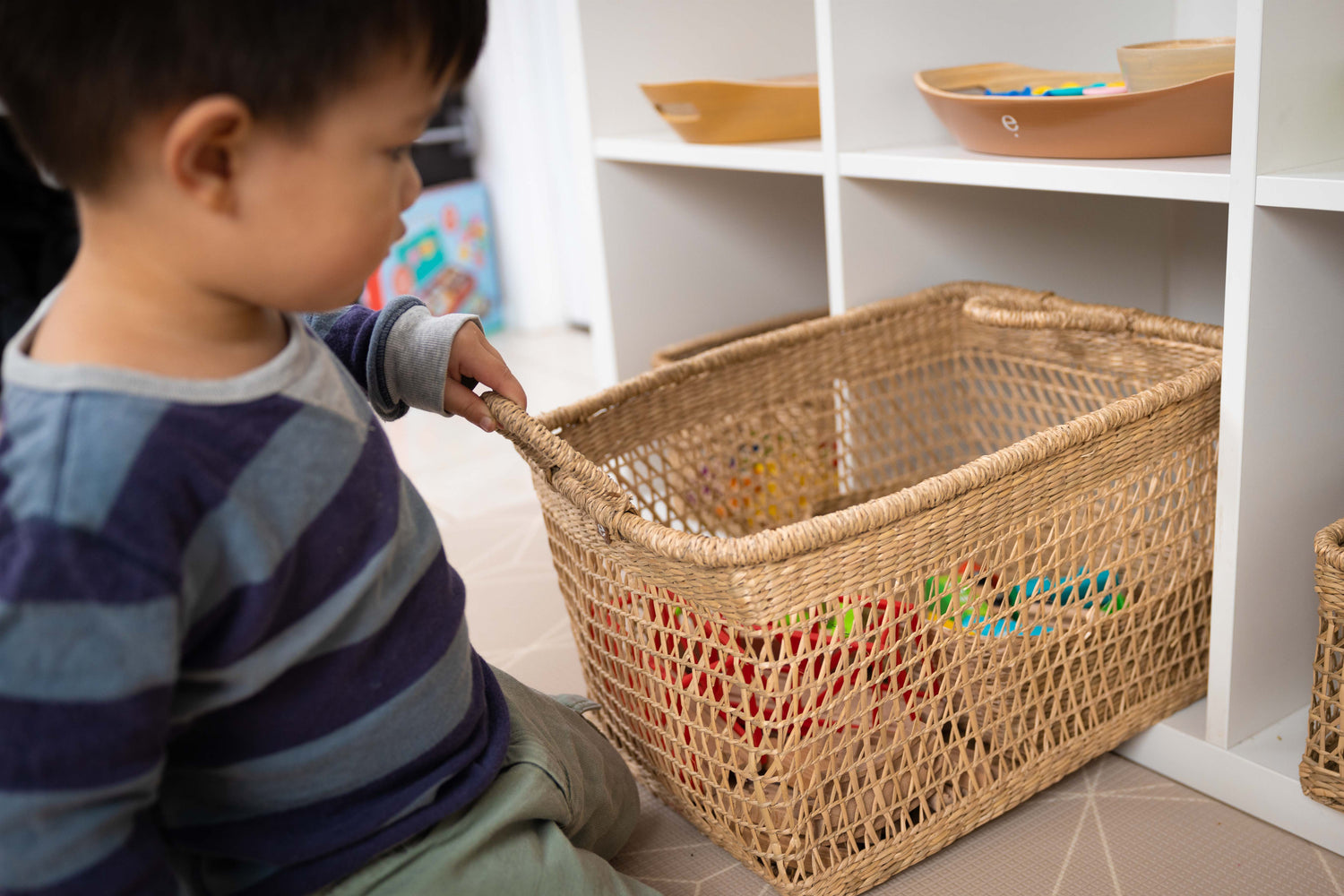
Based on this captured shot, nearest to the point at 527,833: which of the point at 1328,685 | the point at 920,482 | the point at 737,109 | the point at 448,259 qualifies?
the point at 920,482

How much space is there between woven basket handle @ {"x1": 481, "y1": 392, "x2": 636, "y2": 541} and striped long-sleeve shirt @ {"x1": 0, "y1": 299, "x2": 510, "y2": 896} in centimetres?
9

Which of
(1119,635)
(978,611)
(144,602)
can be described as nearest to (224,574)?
(144,602)

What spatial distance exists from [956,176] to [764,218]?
477mm

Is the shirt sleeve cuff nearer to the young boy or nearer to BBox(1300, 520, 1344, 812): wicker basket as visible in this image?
the young boy

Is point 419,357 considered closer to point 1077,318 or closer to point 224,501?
point 224,501

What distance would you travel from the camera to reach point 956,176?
2.92 feet

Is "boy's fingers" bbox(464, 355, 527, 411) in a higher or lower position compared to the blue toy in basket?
higher

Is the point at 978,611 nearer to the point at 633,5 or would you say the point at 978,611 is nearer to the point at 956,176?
the point at 956,176

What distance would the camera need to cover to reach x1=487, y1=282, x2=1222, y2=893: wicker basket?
0.67 metres

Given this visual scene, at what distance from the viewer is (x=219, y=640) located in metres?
0.50

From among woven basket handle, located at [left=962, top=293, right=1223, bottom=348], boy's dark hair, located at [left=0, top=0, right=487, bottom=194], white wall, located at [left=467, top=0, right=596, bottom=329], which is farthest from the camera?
white wall, located at [left=467, top=0, right=596, bottom=329]

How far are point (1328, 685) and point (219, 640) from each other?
66cm

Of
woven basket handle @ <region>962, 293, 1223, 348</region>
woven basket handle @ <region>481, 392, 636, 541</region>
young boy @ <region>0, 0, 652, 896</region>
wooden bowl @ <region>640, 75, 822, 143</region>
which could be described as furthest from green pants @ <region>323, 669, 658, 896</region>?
wooden bowl @ <region>640, 75, 822, 143</region>

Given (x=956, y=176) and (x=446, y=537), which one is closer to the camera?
(x=956, y=176)
